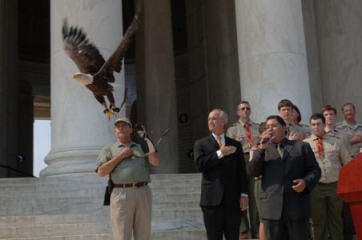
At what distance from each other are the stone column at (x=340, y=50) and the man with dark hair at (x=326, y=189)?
1178cm

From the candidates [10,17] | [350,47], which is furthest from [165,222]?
[10,17]

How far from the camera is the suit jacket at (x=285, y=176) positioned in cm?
890

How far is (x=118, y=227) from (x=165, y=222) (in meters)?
3.37

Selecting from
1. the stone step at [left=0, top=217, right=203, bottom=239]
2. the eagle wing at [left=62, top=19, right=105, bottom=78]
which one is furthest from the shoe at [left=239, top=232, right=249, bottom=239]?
the eagle wing at [left=62, top=19, right=105, bottom=78]

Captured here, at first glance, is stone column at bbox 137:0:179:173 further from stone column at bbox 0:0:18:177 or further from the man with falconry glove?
the man with falconry glove

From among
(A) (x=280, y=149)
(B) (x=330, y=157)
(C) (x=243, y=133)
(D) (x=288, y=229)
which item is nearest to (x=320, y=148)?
(B) (x=330, y=157)

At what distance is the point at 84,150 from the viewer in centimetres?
1634

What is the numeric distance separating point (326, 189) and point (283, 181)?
115 inches

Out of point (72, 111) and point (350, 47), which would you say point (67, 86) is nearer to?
point (72, 111)

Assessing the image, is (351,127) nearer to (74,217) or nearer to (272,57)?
(272,57)

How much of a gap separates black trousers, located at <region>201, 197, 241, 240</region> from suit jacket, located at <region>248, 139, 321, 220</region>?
0.72 meters

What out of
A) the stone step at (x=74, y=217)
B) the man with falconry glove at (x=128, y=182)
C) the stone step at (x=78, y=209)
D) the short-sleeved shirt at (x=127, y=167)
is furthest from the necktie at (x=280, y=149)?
the stone step at (x=74, y=217)

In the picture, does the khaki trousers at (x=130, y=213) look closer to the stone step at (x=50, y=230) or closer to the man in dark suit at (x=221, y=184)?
the man in dark suit at (x=221, y=184)

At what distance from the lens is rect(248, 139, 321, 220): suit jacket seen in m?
8.90
